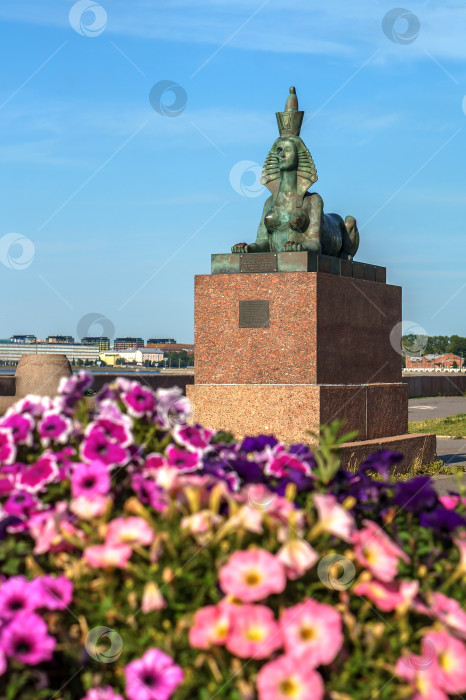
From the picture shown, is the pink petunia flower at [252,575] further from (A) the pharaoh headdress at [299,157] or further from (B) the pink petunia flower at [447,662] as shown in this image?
(A) the pharaoh headdress at [299,157]

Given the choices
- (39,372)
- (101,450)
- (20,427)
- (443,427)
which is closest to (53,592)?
(101,450)

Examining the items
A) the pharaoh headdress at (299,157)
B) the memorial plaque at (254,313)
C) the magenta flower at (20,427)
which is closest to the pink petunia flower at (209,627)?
the magenta flower at (20,427)

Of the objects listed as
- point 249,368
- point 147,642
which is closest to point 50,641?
point 147,642

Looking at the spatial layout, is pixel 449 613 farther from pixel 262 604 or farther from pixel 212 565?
pixel 212 565

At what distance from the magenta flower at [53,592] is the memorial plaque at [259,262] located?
7222 millimetres

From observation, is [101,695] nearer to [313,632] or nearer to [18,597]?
[18,597]

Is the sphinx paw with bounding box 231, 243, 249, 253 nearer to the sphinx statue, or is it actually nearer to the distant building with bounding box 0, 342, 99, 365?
the sphinx statue

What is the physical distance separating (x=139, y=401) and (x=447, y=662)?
4.20 ft

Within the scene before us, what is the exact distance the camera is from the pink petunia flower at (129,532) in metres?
2.24

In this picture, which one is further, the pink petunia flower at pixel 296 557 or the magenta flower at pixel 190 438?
the magenta flower at pixel 190 438

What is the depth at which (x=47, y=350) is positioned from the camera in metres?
123

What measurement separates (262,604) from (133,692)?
37 cm

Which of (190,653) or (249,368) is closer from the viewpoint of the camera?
(190,653)

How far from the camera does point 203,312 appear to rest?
9.59m
